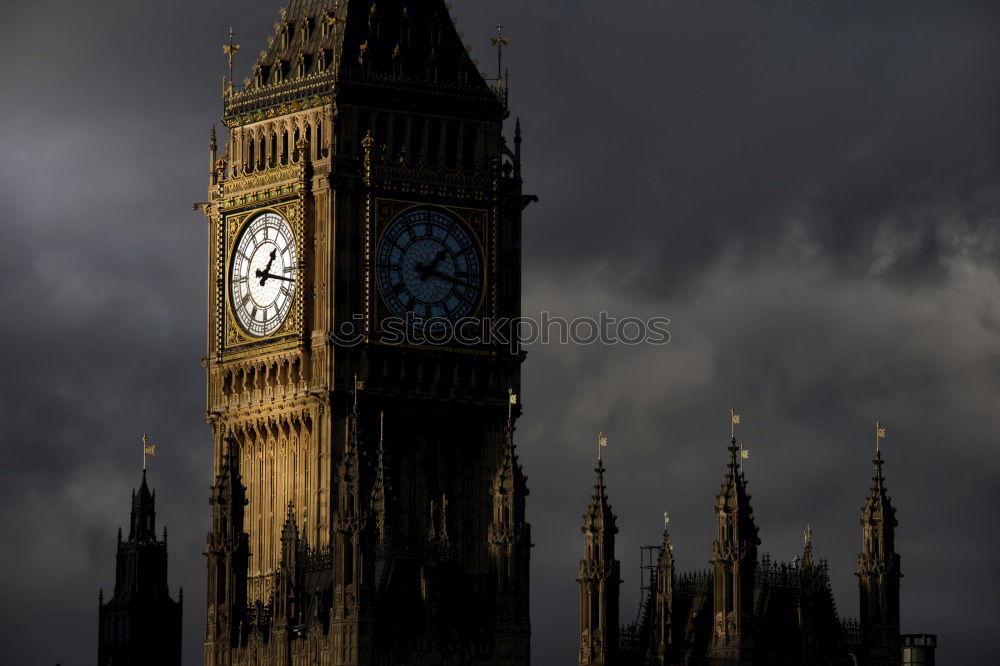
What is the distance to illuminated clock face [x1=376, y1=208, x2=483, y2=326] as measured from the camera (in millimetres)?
160875

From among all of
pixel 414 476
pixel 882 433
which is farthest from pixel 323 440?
pixel 882 433

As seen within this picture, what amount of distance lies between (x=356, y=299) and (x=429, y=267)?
10.7ft

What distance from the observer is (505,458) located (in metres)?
154

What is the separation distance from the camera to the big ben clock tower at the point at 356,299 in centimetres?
15762

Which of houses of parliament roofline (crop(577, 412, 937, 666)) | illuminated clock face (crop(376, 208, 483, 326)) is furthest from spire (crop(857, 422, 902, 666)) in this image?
illuminated clock face (crop(376, 208, 483, 326))

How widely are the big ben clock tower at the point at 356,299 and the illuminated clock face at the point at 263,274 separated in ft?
0.27

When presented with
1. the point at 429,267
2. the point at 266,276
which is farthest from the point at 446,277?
A: the point at 266,276

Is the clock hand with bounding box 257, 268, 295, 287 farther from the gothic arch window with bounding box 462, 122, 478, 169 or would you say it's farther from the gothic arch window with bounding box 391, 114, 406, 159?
the gothic arch window with bounding box 462, 122, 478, 169

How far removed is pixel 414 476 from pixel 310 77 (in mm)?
15169

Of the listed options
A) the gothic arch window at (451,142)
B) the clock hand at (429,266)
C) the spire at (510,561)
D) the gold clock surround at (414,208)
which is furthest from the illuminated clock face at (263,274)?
the spire at (510,561)

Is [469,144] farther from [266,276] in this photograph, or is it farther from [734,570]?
[734,570]

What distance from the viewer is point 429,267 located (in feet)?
530

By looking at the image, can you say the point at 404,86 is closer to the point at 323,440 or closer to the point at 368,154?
the point at 368,154

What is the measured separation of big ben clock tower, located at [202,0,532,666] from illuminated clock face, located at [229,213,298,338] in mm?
82
